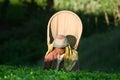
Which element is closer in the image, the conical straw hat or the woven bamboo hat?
the woven bamboo hat

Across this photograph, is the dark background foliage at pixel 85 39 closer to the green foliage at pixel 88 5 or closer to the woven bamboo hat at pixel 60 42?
the green foliage at pixel 88 5

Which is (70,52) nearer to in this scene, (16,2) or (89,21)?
(89,21)

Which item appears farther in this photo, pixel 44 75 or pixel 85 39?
pixel 85 39

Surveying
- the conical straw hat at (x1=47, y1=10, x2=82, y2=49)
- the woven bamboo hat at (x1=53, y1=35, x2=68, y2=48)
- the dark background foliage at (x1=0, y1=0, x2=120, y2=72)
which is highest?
the conical straw hat at (x1=47, y1=10, x2=82, y2=49)

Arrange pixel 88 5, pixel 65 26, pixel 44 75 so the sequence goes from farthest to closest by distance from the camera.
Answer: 1. pixel 88 5
2. pixel 65 26
3. pixel 44 75

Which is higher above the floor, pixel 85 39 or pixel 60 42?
pixel 60 42

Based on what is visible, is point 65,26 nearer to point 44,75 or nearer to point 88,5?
point 44,75

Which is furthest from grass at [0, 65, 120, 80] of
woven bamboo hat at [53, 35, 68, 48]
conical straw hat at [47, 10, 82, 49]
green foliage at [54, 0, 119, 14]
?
green foliage at [54, 0, 119, 14]

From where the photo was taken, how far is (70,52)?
9484 mm

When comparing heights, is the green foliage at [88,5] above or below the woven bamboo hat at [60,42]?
above

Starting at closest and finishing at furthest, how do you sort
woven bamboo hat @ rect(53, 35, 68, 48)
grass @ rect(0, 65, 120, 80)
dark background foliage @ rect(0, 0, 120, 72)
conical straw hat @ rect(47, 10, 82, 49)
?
1. grass @ rect(0, 65, 120, 80)
2. woven bamboo hat @ rect(53, 35, 68, 48)
3. conical straw hat @ rect(47, 10, 82, 49)
4. dark background foliage @ rect(0, 0, 120, 72)

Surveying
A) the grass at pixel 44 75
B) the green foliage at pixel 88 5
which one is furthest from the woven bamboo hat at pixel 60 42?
the green foliage at pixel 88 5

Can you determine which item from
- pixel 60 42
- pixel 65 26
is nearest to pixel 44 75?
pixel 60 42

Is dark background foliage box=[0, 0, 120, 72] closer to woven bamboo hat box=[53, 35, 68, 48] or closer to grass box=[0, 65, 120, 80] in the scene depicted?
woven bamboo hat box=[53, 35, 68, 48]
